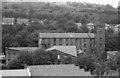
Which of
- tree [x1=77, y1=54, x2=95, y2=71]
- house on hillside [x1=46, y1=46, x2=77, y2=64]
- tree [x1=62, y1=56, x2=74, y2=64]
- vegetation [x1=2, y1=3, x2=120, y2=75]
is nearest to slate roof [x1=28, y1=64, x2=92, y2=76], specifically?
vegetation [x1=2, y1=3, x2=120, y2=75]

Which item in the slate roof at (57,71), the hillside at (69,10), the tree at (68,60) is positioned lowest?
the tree at (68,60)

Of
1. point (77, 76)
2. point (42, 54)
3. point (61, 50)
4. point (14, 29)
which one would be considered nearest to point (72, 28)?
point (14, 29)

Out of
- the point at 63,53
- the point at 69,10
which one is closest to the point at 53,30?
the point at 63,53

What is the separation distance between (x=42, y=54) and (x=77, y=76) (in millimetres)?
1673

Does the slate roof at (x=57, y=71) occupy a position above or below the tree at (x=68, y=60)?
above

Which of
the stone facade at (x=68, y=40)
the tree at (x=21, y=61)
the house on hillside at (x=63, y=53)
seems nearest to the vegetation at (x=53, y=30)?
the tree at (x=21, y=61)

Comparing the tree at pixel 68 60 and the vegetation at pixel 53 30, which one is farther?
the tree at pixel 68 60

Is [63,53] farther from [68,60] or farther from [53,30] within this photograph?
[53,30]

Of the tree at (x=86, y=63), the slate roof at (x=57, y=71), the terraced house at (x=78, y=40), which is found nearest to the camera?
the slate roof at (x=57, y=71)

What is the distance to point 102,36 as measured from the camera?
6.65m

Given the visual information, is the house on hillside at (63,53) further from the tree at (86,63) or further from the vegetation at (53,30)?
the tree at (86,63)

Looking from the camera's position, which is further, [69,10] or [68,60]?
[69,10]

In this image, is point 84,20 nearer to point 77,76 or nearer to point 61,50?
point 61,50

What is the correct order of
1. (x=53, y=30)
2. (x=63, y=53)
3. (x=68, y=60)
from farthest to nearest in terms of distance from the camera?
1. (x=53, y=30)
2. (x=63, y=53)
3. (x=68, y=60)
